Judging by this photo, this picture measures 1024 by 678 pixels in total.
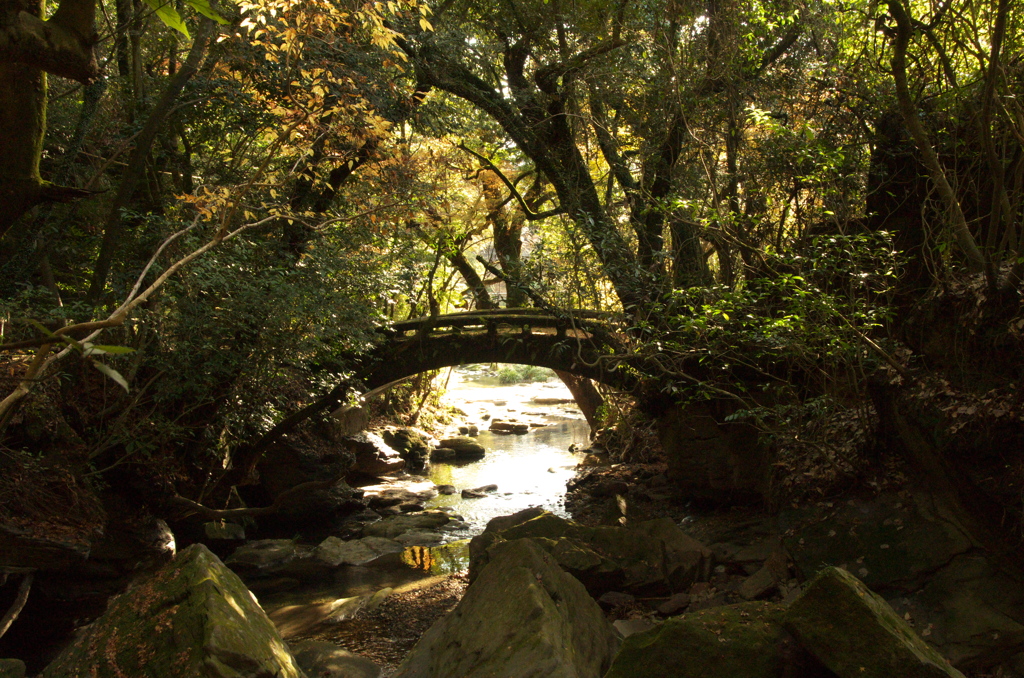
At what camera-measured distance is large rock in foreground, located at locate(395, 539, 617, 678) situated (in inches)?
156

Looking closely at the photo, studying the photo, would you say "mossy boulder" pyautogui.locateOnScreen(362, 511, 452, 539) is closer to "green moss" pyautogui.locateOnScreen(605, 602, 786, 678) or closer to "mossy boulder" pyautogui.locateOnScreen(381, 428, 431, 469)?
"mossy boulder" pyautogui.locateOnScreen(381, 428, 431, 469)

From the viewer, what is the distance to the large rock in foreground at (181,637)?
3244 mm

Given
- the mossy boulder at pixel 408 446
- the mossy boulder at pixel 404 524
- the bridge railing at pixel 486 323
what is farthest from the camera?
the mossy boulder at pixel 408 446

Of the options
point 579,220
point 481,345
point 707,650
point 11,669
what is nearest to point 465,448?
point 481,345

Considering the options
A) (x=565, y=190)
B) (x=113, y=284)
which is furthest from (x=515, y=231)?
(x=113, y=284)

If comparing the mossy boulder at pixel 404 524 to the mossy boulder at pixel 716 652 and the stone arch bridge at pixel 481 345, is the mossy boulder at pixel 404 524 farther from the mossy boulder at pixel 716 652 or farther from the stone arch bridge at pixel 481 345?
the mossy boulder at pixel 716 652

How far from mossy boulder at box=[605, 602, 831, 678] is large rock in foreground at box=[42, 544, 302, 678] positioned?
73.1 inches

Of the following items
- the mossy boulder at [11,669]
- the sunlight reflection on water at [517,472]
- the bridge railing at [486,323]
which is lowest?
the sunlight reflection on water at [517,472]

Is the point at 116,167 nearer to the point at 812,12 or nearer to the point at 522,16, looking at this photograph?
the point at 522,16

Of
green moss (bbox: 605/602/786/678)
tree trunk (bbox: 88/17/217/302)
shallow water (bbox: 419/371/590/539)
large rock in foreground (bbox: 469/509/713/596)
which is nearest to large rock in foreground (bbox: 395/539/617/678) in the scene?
green moss (bbox: 605/602/786/678)

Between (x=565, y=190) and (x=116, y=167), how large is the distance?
18.0 ft

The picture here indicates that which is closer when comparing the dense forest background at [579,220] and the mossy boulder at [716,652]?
the mossy boulder at [716,652]

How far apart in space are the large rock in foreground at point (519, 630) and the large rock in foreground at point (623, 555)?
4.05 ft

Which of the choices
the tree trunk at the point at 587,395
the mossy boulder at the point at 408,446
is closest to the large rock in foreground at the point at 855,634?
the tree trunk at the point at 587,395
